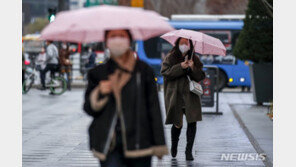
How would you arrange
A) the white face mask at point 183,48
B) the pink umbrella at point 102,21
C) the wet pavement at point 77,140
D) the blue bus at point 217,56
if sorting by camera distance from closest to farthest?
the pink umbrella at point 102,21
the white face mask at point 183,48
the wet pavement at point 77,140
the blue bus at point 217,56

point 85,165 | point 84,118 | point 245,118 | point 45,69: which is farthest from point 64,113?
point 85,165

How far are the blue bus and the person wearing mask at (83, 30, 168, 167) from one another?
2063cm

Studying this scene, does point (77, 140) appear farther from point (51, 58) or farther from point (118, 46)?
point (51, 58)

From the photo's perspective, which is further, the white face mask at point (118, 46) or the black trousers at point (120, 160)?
the black trousers at point (120, 160)

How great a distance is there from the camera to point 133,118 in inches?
174

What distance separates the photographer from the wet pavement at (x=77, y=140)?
336 inches

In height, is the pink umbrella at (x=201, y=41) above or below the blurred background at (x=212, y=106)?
above

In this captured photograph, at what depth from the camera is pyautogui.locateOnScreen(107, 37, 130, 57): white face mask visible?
172 inches

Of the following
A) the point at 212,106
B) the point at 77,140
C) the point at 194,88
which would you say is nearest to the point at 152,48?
the point at 212,106

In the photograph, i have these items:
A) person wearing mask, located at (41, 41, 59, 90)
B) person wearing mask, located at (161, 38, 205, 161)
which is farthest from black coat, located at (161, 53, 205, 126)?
person wearing mask, located at (41, 41, 59, 90)

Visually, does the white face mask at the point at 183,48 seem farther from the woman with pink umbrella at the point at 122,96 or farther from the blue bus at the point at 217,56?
the blue bus at the point at 217,56

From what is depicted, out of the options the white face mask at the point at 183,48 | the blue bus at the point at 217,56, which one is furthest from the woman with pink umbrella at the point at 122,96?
the blue bus at the point at 217,56

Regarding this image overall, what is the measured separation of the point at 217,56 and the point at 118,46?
2160 centimetres
